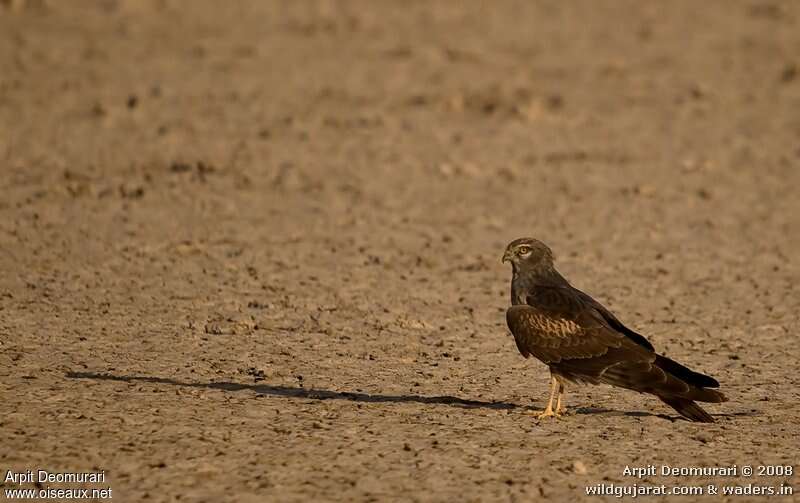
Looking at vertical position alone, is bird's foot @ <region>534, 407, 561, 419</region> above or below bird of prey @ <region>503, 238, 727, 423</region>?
below

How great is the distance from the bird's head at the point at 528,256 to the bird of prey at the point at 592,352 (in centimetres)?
21

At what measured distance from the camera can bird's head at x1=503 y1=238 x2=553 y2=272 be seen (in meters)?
8.83

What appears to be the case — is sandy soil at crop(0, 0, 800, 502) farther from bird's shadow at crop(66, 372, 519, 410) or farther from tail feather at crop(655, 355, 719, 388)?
tail feather at crop(655, 355, 719, 388)

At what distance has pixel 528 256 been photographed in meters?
8.85

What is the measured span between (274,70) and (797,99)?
7606mm

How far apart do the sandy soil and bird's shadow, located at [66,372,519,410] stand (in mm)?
33

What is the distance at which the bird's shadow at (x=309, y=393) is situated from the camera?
8.64 meters

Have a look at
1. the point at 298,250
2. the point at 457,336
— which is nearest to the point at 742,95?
the point at 298,250

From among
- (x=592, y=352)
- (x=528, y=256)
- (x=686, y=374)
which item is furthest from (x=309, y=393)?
(x=686, y=374)

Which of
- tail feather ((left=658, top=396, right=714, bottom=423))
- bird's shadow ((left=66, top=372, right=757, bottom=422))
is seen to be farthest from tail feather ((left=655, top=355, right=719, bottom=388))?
bird's shadow ((left=66, top=372, right=757, bottom=422))

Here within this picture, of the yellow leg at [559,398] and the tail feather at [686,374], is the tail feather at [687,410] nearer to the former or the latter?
the tail feather at [686,374]

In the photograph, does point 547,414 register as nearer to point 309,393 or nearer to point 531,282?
point 531,282

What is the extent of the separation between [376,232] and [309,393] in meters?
4.70

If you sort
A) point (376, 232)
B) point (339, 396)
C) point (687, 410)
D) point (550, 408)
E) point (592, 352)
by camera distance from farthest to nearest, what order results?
point (376, 232) → point (339, 396) → point (550, 408) → point (592, 352) → point (687, 410)
